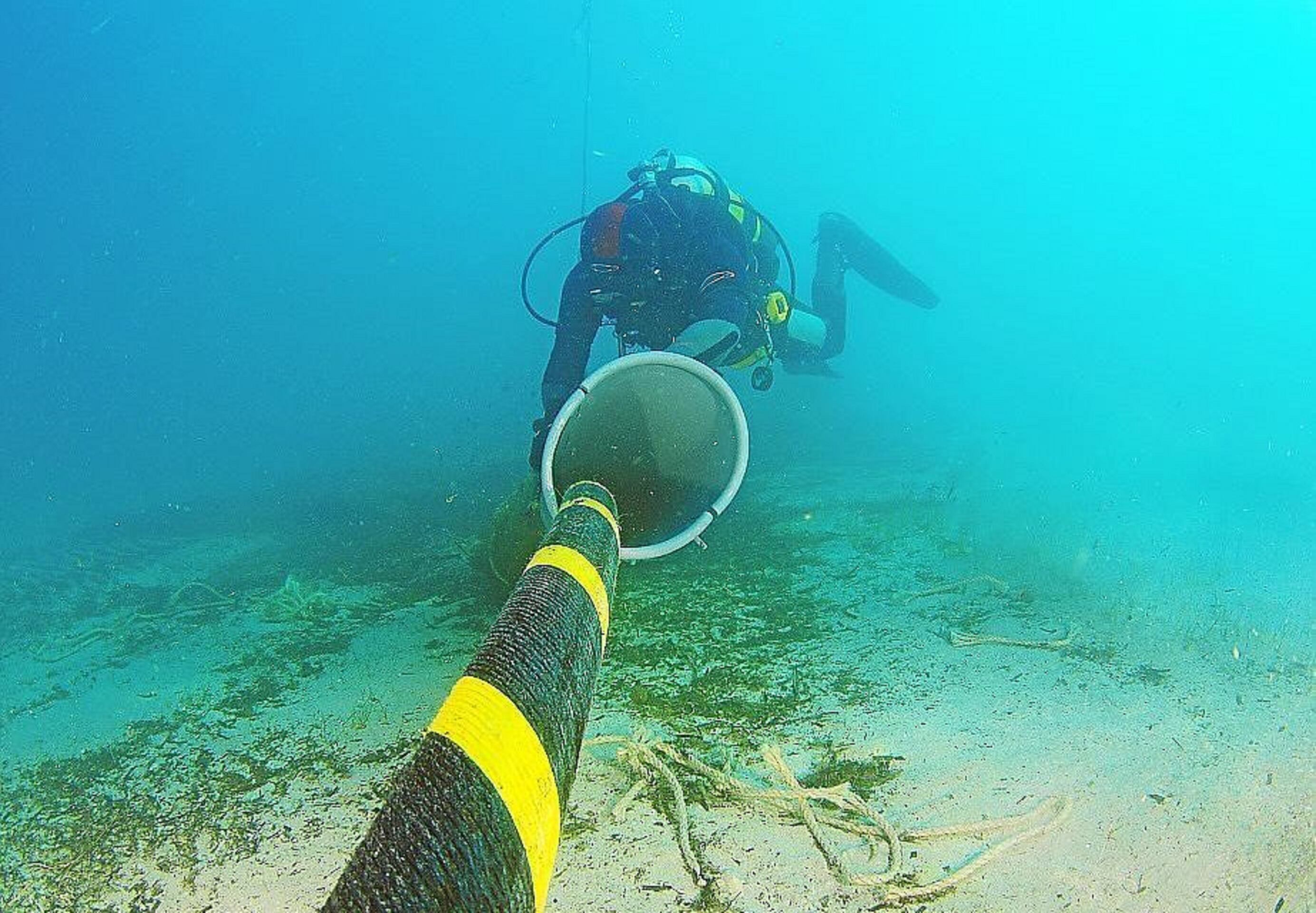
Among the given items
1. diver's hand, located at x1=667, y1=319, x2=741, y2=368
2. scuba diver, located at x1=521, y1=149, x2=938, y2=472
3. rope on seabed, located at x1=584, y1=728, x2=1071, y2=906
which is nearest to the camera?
rope on seabed, located at x1=584, y1=728, x2=1071, y2=906

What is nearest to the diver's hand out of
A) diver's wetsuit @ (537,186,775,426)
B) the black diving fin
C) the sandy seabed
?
diver's wetsuit @ (537,186,775,426)

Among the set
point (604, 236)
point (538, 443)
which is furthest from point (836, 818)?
point (604, 236)

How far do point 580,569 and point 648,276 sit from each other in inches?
129

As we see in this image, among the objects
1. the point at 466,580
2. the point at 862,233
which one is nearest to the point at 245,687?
the point at 466,580

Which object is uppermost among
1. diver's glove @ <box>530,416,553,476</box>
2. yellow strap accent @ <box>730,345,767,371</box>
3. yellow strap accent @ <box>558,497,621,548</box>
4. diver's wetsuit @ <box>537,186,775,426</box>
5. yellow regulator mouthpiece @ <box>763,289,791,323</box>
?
diver's wetsuit @ <box>537,186,775,426</box>

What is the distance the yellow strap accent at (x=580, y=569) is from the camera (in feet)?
5.84

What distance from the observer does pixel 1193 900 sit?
1.68 metres

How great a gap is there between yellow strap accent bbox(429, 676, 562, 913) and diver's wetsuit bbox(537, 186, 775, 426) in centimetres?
338

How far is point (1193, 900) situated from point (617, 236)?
433cm

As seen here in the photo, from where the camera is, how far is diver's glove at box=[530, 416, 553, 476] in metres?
3.49

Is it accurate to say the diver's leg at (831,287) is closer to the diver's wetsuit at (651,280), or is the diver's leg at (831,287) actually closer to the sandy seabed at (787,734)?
the diver's wetsuit at (651,280)

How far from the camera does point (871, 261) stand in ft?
35.0

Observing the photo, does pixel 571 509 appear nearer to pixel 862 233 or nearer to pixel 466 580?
pixel 466 580

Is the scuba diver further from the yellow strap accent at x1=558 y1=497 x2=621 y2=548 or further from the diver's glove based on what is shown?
the yellow strap accent at x1=558 y1=497 x2=621 y2=548
